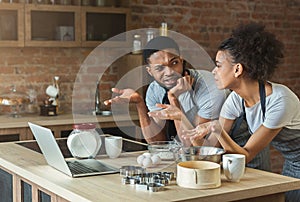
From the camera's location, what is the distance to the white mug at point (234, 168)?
2590mm

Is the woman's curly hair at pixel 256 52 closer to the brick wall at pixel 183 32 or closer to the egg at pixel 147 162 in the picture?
the egg at pixel 147 162

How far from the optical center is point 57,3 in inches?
221

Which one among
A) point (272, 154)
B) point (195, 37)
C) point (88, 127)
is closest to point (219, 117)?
point (88, 127)

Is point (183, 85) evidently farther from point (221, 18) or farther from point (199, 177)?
point (221, 18)

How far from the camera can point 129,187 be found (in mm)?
2510

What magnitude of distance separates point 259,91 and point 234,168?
2.34 ft

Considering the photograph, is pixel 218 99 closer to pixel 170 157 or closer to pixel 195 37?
pixel 170 157

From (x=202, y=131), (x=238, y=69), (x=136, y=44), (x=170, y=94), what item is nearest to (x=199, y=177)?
(x=202, y=131)

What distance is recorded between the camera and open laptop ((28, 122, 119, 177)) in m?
2.73

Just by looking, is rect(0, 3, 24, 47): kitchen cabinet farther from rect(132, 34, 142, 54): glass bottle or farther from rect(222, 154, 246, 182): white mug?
rect(222, 154, 246, 182): white mug

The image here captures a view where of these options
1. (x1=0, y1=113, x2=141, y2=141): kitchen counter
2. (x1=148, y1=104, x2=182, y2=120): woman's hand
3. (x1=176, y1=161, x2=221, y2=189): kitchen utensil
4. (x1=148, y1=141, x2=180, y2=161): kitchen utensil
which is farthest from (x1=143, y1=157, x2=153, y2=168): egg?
(x1=0, y1=113, x2=141, y2=141): kitchen counter

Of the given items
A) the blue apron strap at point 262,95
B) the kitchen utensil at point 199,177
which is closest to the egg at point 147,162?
the kitchen utensil at point 199,177

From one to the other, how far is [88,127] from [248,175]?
2.87ft

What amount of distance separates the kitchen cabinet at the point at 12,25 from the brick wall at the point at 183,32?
239mm
